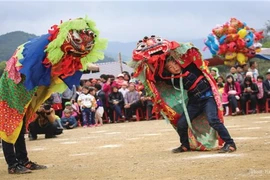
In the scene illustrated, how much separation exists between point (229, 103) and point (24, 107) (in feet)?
38.3

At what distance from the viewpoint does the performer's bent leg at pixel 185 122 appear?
8211 millimetres

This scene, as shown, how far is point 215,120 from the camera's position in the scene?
7793 millimetres

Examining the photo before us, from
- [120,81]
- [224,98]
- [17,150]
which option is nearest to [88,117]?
[120,81]

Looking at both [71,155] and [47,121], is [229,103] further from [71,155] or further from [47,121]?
[71,155]

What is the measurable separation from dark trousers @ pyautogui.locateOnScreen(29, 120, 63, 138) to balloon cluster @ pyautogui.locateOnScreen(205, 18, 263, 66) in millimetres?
10857

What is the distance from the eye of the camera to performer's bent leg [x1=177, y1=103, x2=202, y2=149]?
8.21 metres

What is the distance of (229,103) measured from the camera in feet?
58.3

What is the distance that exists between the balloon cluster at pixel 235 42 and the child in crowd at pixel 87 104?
705 centimetres

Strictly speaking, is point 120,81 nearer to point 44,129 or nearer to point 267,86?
point 267,86

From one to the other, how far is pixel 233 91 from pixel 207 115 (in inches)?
389

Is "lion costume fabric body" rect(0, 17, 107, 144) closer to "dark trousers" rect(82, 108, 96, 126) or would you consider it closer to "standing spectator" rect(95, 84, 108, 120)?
"dark trousers" rect(82, 108, 96, 126)

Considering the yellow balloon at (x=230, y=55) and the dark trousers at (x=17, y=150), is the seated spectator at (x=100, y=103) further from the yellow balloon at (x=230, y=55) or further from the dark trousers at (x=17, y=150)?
the dark trousers at (x=17, y=150)

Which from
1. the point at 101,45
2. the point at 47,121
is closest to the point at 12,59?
the point at 101,45

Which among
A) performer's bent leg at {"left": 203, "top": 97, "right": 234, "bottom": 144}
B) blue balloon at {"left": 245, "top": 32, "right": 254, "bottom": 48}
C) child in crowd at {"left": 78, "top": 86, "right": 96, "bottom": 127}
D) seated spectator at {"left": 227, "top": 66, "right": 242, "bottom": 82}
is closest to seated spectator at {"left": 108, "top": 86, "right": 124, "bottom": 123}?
child in crowd at {"left": 78, "top": 86, "right": 96, "bottom": 127}
